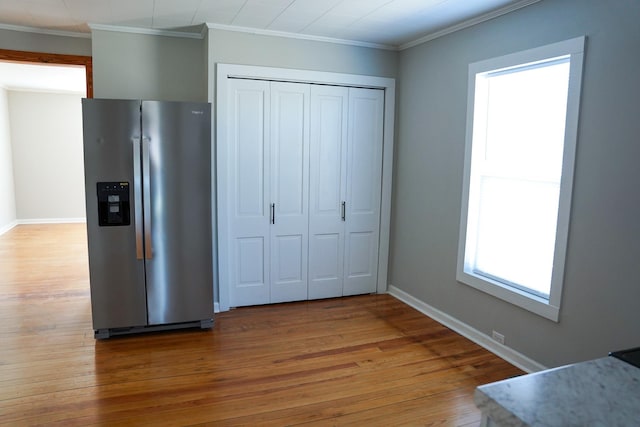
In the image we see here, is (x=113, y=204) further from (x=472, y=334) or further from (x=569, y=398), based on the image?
(x=569, y=398)

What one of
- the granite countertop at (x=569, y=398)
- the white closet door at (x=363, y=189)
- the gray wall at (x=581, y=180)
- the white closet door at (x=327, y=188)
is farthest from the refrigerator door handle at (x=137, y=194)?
the granite countertop at (x=569, y=398)

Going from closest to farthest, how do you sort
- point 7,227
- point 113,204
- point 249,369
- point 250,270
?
point 249,369
point 113,204
point 250,270
point 7,227

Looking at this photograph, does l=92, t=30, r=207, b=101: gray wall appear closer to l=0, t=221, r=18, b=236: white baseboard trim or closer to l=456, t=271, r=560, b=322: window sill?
l=456, t=271, r=560, b=322: window sill

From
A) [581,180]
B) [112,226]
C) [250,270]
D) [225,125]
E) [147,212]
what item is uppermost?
[225,125]

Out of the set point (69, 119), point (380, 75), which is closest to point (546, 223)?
point (380, 75)

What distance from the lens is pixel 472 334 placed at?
11.3ft

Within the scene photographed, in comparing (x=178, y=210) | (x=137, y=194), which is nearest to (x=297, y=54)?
(x=178, y=210)

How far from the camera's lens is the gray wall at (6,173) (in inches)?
282

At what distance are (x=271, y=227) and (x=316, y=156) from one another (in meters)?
0.81

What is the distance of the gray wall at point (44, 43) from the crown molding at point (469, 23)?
3.04 metres

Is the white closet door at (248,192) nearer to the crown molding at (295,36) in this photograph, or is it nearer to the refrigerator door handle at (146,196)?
the crown molding at (295,36)

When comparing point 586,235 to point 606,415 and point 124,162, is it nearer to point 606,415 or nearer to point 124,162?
point 606,415

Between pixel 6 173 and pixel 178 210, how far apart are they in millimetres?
5887

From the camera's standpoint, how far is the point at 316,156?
4168mm
